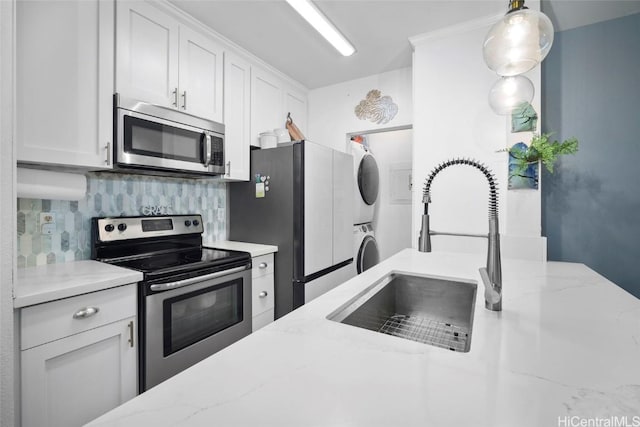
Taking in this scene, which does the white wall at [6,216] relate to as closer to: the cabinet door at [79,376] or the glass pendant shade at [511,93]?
the cabinet door at [79,376]

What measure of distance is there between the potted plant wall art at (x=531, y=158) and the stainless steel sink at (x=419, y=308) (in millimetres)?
1284

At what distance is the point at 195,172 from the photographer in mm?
2129

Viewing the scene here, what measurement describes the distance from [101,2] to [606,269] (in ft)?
12.7

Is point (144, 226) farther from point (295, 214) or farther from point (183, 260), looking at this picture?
point (295, 214)

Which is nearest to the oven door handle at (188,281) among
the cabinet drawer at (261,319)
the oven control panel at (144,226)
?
the cabinet drawer at (261,319)

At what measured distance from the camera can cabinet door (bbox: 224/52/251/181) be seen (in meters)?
2.43

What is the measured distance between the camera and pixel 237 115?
2.52 metres

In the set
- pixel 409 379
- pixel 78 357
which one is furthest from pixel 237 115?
pixel 409 379

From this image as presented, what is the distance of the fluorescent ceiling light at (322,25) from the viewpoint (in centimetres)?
196

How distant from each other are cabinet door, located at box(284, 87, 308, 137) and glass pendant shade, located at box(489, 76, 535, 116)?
2085 millimetres

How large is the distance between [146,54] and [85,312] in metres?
1.58

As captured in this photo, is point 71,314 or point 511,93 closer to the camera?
point 71,314

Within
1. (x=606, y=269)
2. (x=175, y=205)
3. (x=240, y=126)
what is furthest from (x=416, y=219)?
(x=175, y=205)

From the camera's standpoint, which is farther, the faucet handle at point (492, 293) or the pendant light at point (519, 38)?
the pendant light at point (519, 38)
